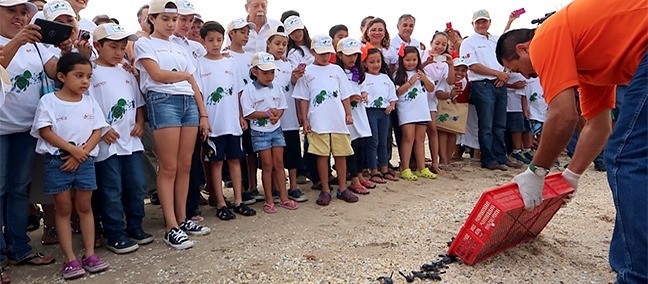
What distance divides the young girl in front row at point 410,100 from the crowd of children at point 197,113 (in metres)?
0.02

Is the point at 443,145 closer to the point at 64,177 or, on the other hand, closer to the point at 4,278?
the point at 64,177

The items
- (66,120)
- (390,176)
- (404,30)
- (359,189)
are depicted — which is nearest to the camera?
(66,120)

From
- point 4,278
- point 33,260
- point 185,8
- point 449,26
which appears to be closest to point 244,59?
point 185,8

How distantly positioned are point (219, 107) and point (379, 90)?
6.66 feet

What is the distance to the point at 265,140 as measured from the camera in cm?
479

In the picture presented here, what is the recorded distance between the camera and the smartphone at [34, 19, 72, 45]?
3.24m

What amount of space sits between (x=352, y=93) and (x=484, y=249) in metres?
2.46

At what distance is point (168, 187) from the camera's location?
3949mm

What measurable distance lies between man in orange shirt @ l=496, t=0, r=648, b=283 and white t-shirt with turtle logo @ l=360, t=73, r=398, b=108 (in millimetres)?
2828

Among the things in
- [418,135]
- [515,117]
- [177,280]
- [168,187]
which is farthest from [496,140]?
[177,280]

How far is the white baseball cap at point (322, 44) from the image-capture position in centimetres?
504

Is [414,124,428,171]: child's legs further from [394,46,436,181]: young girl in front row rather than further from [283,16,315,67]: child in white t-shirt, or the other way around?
[283,16,315,67]: child in white t-shirt

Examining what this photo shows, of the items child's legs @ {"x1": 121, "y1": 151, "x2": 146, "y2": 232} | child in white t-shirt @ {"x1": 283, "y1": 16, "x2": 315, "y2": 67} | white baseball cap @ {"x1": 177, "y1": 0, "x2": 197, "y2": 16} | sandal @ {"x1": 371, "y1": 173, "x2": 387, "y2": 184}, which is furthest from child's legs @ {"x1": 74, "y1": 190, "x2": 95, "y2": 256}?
sandal @ {"x1": 371, "y1": 173, "x2": 387, "y2": 184}

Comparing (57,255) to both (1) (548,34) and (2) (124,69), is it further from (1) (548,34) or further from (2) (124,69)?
(1) (548,34)
